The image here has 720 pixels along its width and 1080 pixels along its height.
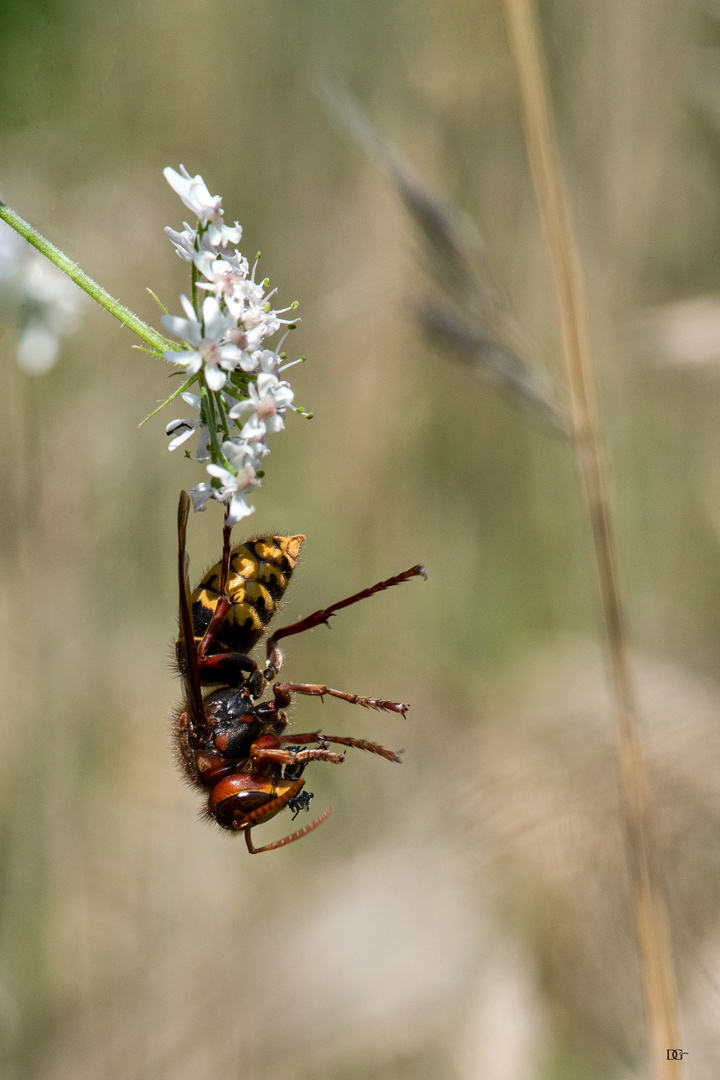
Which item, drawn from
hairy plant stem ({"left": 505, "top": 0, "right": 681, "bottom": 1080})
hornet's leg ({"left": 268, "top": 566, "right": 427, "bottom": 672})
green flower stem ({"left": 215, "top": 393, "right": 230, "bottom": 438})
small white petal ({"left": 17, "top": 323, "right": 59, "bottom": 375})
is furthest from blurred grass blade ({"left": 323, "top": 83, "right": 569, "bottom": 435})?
small white petal ({"left": 17, "top": 323, "right": 59, "bottom": 375})

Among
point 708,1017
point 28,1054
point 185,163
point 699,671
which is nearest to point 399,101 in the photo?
point 185,163

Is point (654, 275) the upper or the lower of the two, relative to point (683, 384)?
upper

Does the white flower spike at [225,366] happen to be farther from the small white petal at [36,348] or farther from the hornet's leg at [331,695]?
the small white petal at [36,348]

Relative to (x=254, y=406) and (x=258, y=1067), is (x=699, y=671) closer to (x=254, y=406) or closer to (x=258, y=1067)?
(x=258, y=1067)

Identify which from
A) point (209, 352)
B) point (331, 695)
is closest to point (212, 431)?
point (209, 352)

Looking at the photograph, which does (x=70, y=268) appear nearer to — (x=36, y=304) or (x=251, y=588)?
(x=251, y=588)
